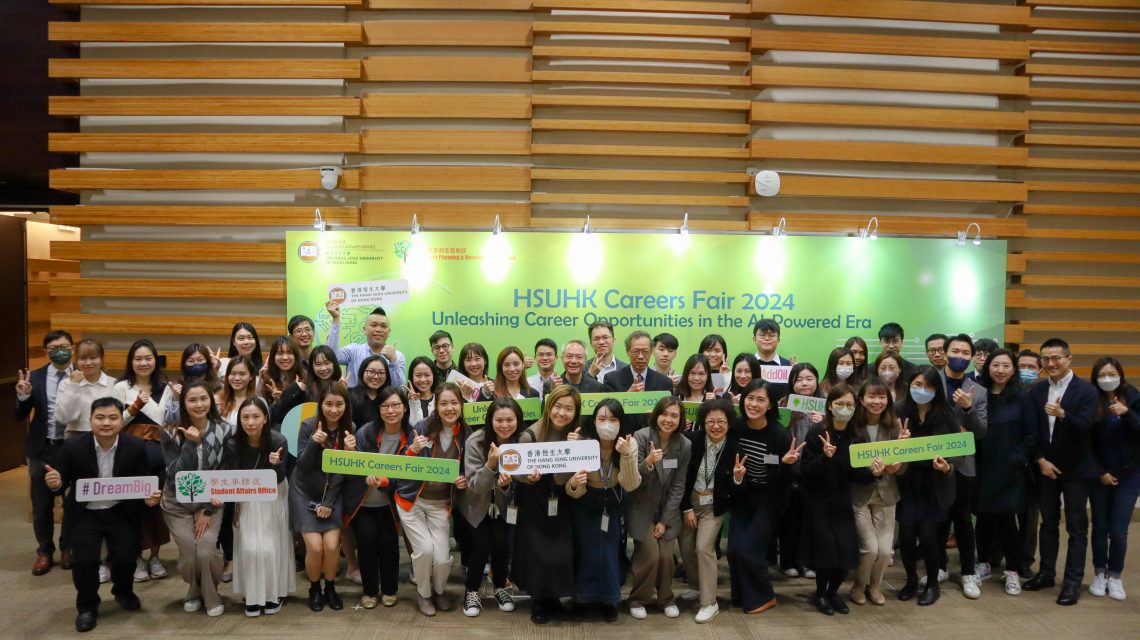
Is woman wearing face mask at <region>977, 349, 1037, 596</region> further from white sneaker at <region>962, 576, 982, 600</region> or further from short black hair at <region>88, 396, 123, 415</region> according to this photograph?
short black hair at <region>88, 396, 123, 415</region>

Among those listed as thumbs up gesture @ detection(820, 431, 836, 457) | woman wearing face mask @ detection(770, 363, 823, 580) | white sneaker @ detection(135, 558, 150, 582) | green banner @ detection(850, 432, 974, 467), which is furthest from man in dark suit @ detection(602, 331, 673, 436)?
white sneaker @ detection(135, 558, 150, 582)

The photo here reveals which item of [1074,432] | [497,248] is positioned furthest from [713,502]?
[497,248]

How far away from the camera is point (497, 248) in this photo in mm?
5523

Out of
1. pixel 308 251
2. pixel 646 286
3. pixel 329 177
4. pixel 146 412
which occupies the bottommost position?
pixel 146 412

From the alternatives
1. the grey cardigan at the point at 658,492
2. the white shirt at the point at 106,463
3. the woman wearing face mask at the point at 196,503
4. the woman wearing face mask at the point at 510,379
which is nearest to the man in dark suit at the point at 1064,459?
the grey cardigan at the point at 658,492

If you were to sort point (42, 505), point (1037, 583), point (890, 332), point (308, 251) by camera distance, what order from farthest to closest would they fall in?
1. point (308, 251)
2. point (890, 332)
3. point (42, 505)
4. point (1037, 583)

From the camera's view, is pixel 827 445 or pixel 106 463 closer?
pixel 106 463

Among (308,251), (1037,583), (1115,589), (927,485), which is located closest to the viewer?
(927,485)

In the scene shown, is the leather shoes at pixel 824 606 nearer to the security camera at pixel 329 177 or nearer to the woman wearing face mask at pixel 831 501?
the woman wearing face mask at pixel 831 501

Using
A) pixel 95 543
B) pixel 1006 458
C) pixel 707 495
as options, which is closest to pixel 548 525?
pixel 707 495

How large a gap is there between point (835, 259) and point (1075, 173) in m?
2.43

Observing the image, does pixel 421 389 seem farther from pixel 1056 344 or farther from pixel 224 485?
pixel 1056 344

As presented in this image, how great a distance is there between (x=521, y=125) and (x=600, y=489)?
10.8 feet

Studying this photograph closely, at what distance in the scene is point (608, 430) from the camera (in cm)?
365
